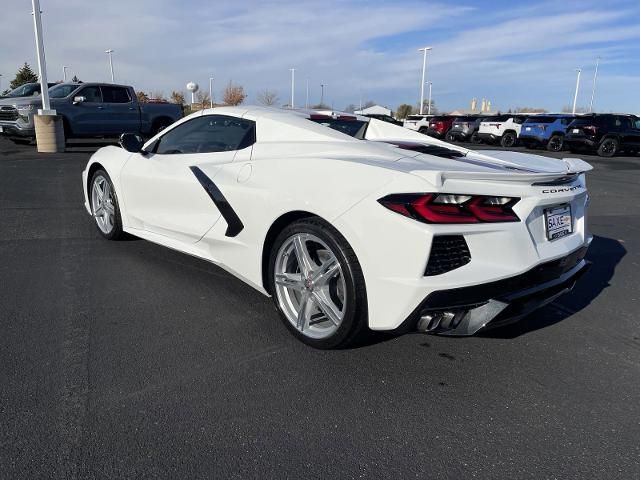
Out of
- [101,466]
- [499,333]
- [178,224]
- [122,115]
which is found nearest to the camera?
[101,466]

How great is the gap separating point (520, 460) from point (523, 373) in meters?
0.78

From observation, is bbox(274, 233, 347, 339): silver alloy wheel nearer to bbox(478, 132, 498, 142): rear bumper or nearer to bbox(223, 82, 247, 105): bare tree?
bbox(478, 132, 498, 142): rear bumper

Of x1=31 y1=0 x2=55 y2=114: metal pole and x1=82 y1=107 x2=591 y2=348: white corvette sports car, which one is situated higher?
x1=31 y1=0 x2=55 y2=114: metal pole

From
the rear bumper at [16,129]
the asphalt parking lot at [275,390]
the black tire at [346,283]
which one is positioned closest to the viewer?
the asphalt parking lot at [275,390]

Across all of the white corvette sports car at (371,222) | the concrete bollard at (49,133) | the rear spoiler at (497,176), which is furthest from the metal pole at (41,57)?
the rear spoiler at (497,176)

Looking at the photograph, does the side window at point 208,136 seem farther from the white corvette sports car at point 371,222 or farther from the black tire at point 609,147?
the black tire at point 609,147

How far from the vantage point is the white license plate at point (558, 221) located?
2770 mm

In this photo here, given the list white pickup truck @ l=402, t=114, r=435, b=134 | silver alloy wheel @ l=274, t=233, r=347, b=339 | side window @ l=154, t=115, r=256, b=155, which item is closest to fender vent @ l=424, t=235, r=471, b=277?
silver alloy wheel @ l=274, t=233, r=347, b=339

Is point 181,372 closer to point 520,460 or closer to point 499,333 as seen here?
point 520,460

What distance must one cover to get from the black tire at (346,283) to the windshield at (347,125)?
3.65 feet

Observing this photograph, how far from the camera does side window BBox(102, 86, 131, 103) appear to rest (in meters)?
15.3

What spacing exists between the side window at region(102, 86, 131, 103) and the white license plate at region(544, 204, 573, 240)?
597 inches

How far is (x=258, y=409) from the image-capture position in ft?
7.93

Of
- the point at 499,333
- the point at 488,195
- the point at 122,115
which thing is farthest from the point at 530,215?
the point at 122,115
